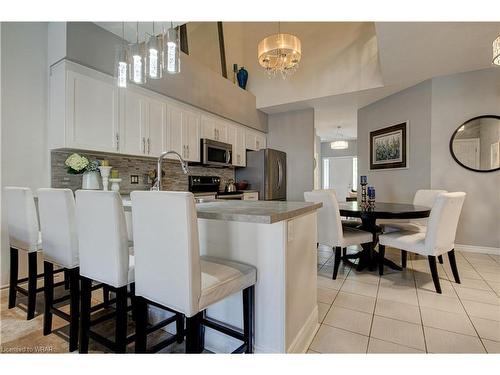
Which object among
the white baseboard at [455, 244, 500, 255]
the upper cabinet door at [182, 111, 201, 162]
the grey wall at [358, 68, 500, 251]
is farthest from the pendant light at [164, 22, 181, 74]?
the white baseboard at [455, 244, 500, 255]

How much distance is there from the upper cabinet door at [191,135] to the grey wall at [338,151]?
686 centimetres

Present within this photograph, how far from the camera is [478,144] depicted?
364cm

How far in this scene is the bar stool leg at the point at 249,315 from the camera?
4.40ft

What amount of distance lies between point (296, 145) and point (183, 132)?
2.57 metres

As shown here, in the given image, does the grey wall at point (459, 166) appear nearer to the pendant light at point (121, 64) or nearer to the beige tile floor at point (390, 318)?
the beige tile floor at point (390, 318)

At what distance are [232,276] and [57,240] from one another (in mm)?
1243

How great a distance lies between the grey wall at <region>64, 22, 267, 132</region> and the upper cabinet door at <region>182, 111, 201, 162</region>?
0.20m

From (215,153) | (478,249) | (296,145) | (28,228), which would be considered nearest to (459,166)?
(478,249)

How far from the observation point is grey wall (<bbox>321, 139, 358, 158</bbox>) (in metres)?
9.24

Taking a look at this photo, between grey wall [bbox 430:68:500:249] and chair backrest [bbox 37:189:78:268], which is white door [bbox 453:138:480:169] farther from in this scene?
chair backrest [bbox 37:189:78:268]

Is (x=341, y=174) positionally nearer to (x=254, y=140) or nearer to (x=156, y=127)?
(x=254, y=140)

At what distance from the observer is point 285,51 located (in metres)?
3.23

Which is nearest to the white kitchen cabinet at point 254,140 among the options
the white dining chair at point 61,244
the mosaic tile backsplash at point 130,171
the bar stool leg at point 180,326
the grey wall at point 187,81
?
the grey wall at point 187,81
